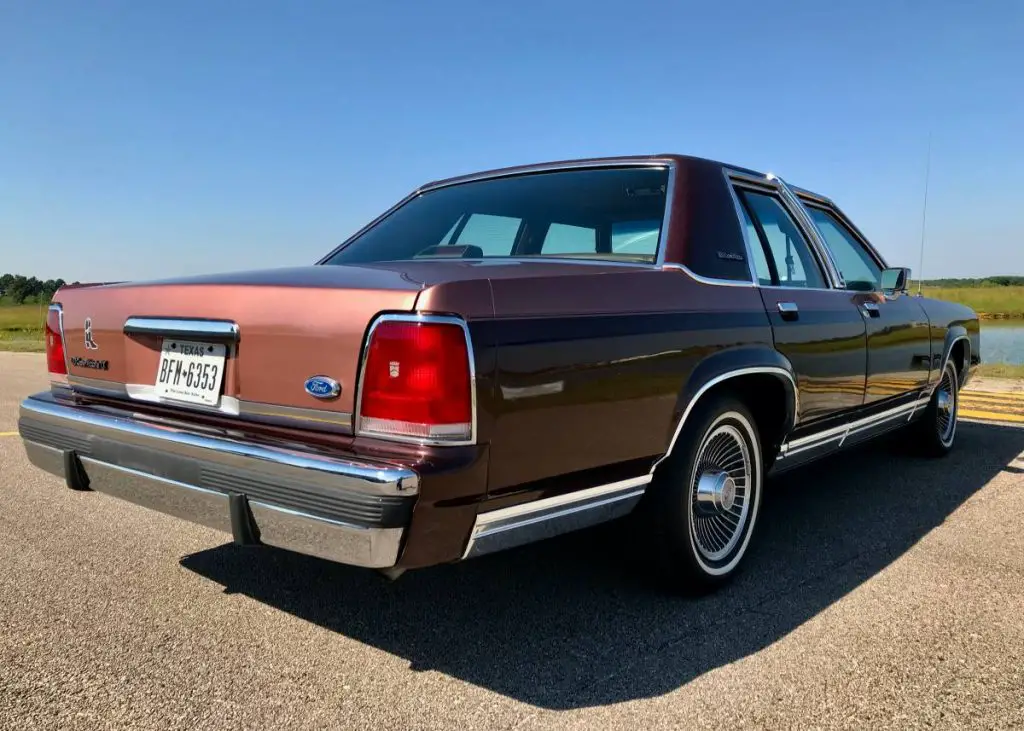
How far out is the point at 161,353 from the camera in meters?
2.55

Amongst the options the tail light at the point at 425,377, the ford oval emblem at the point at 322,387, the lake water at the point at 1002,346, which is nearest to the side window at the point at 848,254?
the tail light at the point at 425,377

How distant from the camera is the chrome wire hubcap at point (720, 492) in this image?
292 cm

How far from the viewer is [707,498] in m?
2.92

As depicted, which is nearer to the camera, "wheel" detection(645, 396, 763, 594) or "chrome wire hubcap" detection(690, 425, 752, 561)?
"wheel" detection(645, 396, 763, 594)

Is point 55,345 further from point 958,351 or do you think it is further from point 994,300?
point 994,300

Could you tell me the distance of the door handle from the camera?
328 cm

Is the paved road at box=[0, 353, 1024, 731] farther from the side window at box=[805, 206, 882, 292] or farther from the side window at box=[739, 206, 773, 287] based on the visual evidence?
the side window at box=[805, 206, 882, 292]

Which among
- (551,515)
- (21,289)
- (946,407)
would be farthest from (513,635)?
(21,289)

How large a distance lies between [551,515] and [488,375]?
1.65 feet

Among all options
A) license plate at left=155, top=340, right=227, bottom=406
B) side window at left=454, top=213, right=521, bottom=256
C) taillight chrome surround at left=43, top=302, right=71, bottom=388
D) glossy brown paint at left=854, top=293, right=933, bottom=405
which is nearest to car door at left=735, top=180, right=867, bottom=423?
glossy brown paint at left=854, top=293, right=933, bottom=405

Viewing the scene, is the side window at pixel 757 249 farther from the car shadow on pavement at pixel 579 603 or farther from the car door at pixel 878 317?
the car shadow on pavement at pixel 579 603

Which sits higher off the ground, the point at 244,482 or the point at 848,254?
the point at 848,254

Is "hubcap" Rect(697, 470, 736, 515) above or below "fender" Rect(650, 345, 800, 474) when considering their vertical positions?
below

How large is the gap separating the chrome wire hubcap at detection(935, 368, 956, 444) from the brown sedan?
6.36 ft
